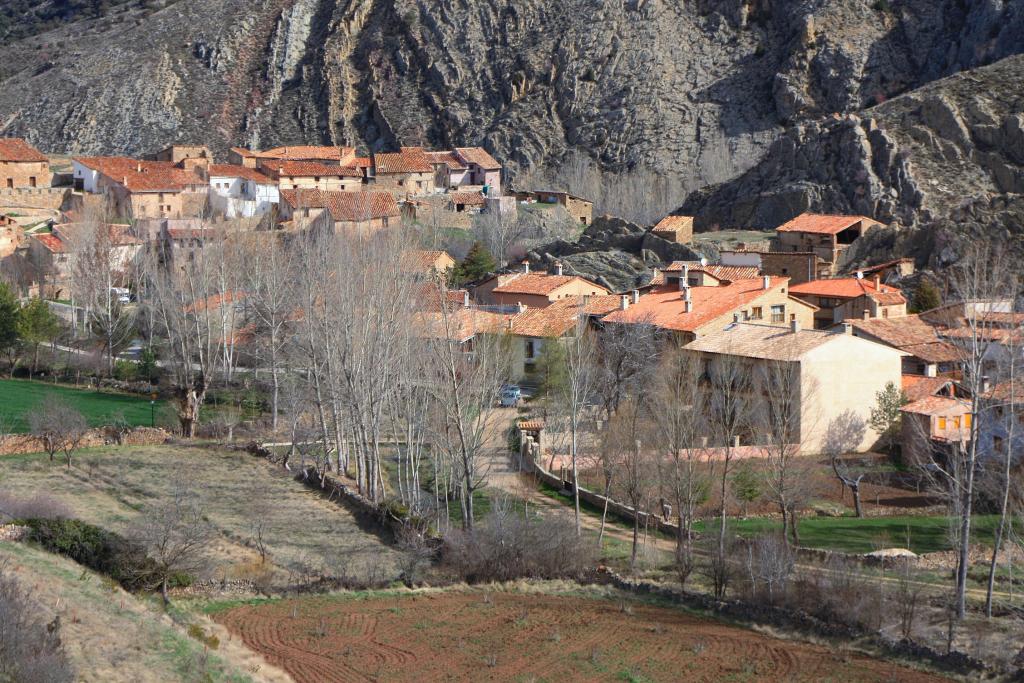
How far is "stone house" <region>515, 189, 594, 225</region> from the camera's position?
82312 mm

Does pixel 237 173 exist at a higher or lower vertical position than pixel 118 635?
higher

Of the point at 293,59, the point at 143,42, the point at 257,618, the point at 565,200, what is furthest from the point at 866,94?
the point at 257,618

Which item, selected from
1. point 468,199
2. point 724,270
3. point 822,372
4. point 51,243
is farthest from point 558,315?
point 468,199

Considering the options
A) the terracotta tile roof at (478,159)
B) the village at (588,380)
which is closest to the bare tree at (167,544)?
the village at (588,380)

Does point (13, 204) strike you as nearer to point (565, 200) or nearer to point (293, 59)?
point (565, 200)

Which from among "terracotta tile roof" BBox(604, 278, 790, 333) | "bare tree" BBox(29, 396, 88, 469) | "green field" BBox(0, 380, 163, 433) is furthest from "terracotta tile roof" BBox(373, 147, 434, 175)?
"bare tree" BBox(29, 396, 88, 469)

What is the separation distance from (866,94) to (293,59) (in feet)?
149

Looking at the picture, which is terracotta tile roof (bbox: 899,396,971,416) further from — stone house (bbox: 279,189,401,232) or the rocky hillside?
the rocky hillside

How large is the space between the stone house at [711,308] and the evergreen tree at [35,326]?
20.1m

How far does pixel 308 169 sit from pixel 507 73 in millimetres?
28514

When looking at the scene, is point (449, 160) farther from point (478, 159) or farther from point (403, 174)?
point (403, 174)

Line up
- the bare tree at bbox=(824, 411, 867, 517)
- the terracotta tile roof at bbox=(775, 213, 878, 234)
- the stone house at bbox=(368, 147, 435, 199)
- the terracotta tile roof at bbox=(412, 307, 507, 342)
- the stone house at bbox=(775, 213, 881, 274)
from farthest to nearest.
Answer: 1. the stone house at bbox=(368, 147, 435, 199)
2. the terracotta tile roof at bbox=(775, 213, 878, 234)
3. the stone house at bbox=(775, 213, 881, 274)
4. the bare tree at bbox=(824, 411, 867, 517)
5. the terracotta tile roof at bbox=(412, 307, 507, 342)

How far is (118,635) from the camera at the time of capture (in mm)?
22281

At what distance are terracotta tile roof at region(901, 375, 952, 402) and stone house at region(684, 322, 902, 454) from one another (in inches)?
19.4
